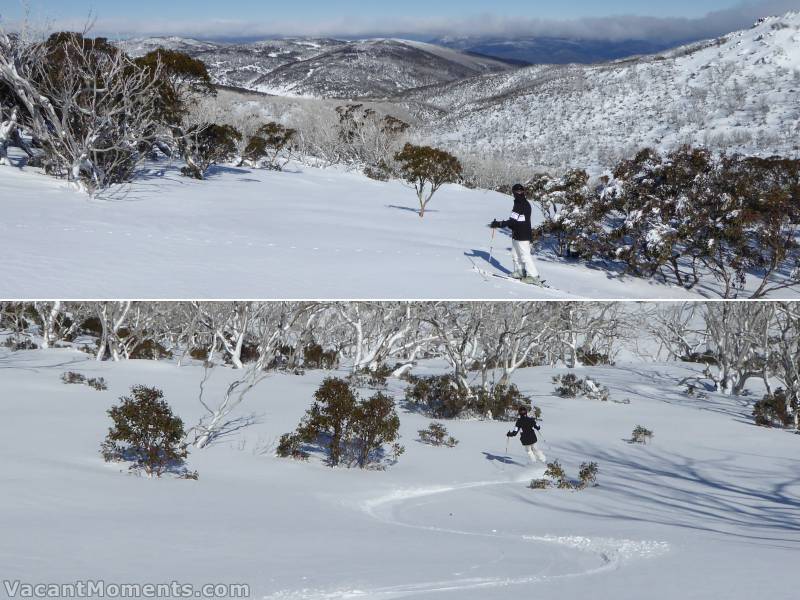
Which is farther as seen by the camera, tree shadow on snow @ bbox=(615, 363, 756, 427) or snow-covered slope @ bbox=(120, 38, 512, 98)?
snow-covered slope @ bbox=(120, 38, 512, 98)

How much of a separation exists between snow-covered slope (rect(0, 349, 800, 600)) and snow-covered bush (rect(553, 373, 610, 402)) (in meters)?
2.58

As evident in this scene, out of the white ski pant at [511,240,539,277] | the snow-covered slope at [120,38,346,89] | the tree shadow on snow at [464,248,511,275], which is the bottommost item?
the tree shadow on snow at [464,248,511,275]

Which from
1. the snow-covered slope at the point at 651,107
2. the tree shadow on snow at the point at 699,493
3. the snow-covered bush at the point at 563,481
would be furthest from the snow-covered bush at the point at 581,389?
the snow-covered bush at the point at 563,481

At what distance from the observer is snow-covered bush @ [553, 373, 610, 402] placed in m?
20.6

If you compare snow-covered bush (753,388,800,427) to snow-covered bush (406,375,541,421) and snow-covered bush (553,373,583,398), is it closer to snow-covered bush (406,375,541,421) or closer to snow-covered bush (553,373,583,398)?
snow-covered bush (553,373,583,398)

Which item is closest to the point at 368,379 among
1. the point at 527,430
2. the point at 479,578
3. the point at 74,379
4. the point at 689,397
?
the point at 74,379

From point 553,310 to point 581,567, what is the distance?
12076mm

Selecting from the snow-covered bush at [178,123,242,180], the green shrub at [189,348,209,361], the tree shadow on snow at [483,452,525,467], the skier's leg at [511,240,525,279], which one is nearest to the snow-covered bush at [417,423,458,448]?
the tree shadow on snow at [483,452,525,467]

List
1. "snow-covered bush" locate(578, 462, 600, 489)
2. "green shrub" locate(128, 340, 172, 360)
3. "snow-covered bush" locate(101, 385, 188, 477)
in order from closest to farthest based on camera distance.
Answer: "snow-covered bush" locate(101, 385, 188, 477), "snow-covered bush" locate(578, 462, 600, 489), "green shrub" locate(128, 340, 172, 360)

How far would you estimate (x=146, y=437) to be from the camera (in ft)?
33.8

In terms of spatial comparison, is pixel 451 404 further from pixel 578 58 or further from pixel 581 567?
pixel 581 567

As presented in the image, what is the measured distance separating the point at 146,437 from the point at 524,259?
5736 mm

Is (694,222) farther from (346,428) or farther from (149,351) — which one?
(149,351)

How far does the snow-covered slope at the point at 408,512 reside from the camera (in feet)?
17.9
